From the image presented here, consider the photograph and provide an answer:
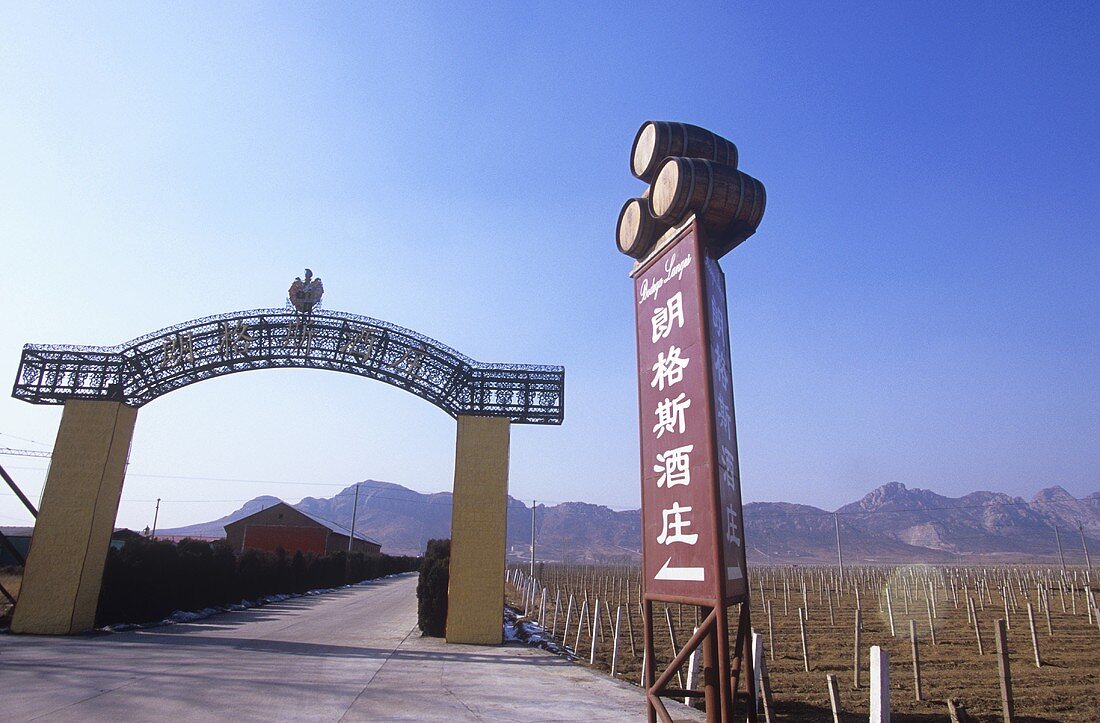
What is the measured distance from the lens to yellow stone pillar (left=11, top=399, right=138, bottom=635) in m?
13.6

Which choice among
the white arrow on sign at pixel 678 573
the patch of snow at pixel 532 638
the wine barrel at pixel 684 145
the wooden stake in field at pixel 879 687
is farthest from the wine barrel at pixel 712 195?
the patch of snow at pixel 532 638

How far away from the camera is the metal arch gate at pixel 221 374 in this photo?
45.5ft

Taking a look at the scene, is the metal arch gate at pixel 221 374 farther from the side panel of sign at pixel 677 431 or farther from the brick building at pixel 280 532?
the brick building at pixel 280 532

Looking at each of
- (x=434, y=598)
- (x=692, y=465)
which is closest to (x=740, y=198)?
(x=692, y=465)

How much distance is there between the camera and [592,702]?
869 cm

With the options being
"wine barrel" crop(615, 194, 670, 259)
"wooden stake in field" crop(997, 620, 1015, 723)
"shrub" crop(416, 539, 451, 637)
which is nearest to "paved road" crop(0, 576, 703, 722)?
"shrub" crop(416, 539, 451, 637)

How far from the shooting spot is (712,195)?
16.4ft

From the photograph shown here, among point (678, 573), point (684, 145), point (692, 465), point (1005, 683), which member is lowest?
point (1005, 683)

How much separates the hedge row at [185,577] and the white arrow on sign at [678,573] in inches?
646

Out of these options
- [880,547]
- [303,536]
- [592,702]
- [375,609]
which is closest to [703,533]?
[592,702]

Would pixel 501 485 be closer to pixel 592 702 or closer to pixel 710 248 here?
pixel 592 702

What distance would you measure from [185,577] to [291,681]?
44.6 feet

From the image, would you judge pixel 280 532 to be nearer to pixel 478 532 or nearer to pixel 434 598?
pixel 434 598

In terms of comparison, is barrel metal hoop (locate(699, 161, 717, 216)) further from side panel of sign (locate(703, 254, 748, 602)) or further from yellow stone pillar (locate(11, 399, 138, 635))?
yellow stone pillar (locate(11, 399, 138, 635))
